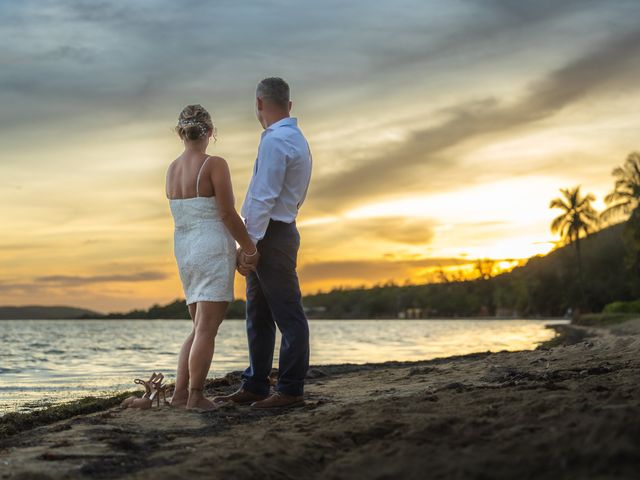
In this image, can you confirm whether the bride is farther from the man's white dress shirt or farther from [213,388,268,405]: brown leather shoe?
[213,388,268,405]: brown leather shoe

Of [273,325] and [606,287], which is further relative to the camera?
[606,287]

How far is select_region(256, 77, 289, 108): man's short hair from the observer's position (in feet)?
19.1

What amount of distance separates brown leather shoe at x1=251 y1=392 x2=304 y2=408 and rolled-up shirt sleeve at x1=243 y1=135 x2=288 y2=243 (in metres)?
1.17

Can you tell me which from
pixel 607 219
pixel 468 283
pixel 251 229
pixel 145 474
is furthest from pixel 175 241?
pixel 468 283

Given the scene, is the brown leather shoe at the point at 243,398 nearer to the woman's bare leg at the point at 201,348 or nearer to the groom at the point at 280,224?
the groom at the point at 280,224

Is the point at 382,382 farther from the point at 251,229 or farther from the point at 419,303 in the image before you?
the point at 419,303

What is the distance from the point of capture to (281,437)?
156 inches

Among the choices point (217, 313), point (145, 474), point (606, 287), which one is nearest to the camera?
point (145, 474)

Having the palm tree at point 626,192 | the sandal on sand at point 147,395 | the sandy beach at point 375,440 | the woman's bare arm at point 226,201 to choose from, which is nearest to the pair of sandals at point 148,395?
the sandal on sand at point 147,395

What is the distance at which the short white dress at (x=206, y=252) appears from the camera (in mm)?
5496

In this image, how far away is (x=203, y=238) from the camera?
18.2 feet

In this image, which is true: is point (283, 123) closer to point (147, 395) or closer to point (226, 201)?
point (226, 201)

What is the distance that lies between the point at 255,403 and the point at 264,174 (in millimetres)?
1692

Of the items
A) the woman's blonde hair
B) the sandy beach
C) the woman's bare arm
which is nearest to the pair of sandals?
the sandy beach
